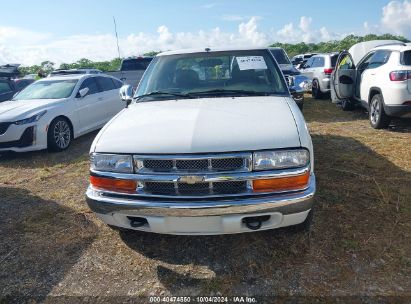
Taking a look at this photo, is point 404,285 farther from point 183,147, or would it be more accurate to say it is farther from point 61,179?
point 61,179

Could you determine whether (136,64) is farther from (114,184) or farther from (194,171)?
(194,171)

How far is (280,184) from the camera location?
2621 millimetres

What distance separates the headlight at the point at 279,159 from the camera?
2592mm

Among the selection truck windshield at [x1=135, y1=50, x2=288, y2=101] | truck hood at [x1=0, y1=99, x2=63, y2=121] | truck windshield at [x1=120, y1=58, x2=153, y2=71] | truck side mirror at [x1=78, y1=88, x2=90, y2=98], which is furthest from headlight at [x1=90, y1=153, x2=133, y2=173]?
truck windshield at [x1=120, y1=58, x2=153, y2=71]

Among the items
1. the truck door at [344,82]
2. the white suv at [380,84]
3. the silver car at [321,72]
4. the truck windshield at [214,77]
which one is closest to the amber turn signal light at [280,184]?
the truck windshield at [214,77]

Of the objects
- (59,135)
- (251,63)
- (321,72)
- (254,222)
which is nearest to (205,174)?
(254,222)

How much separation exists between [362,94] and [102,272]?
7051 millimetres

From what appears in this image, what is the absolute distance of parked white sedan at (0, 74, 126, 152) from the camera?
649cm

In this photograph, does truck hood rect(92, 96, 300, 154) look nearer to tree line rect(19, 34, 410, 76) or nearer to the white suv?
the white suv

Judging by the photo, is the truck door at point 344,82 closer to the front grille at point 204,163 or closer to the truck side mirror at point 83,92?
the truck side mirror at point 83,92

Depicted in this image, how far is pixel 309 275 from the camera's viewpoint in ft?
9.16

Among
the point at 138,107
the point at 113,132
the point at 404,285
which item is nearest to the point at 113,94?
the point at 138,107

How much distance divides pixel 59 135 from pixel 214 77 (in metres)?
4.32

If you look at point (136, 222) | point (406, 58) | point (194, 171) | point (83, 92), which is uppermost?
point (406, 58)
